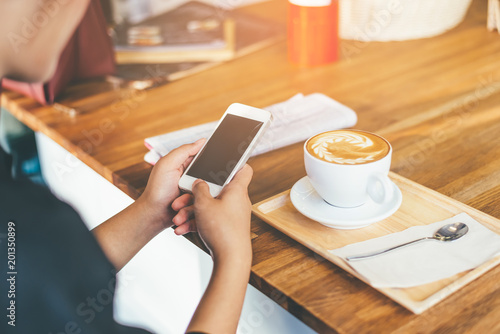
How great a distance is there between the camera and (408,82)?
3.90ft

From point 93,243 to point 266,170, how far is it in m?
0.30

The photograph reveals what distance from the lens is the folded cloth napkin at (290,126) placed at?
3.03ft

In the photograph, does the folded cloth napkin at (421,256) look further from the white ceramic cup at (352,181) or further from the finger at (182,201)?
the finger at (182,201)

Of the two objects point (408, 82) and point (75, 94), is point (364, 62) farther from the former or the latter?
point (75, 94)

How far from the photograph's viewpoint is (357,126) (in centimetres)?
101

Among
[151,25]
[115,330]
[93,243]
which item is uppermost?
[151,25]

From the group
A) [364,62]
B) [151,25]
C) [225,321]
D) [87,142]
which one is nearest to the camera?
[225,321]

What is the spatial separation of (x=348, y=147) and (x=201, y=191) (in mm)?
207

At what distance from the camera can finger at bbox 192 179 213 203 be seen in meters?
0.68

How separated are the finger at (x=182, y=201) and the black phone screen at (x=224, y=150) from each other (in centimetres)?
3

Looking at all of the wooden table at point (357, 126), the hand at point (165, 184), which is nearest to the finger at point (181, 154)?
the hand at point (165, 184)

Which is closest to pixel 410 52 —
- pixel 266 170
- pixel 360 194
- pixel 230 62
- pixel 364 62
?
pixel 364 62

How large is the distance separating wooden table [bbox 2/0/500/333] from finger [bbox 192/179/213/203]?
0.30 feet

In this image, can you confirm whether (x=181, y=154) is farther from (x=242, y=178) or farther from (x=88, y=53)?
(x=88, y=53)
